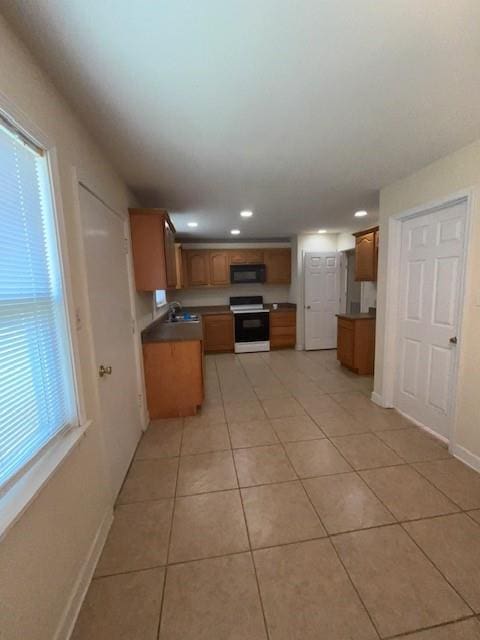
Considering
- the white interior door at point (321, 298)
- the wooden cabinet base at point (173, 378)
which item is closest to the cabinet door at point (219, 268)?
the white interior door at point (321, 298)

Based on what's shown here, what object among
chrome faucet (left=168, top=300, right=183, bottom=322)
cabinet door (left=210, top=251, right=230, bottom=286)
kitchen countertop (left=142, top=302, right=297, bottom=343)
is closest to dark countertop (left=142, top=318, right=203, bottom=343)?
kitchen countertop (left=142, top=302, right=297, bottom=343)

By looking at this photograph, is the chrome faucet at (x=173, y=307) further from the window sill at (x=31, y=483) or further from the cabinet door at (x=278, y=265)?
the window sill at (x=31, y=483)

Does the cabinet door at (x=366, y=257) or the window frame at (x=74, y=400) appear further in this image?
the cabinet door at (x=366, y=257)

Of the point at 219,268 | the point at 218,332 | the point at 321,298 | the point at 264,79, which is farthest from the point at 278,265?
the point at 264,79

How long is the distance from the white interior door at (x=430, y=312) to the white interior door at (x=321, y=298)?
2641 mm

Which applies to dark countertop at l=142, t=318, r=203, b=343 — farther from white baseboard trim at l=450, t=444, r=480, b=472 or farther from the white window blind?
white baseboard trim at l=450, t=444, r=480, b=472

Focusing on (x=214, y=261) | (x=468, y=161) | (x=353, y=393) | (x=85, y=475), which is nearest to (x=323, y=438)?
(x=353, y=393)

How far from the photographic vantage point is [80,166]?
1.54m

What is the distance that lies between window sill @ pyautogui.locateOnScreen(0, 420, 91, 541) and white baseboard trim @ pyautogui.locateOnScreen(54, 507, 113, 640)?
23.2 inches

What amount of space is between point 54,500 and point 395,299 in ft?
9.93

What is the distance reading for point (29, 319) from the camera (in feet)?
3.55

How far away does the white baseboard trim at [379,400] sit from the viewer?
2.99 metres

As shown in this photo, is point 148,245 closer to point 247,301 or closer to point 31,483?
point 31,483

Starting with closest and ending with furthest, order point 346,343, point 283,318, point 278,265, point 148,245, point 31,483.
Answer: point 31,483, point 148,245, point 346,343, point 283,318, point 278,265
